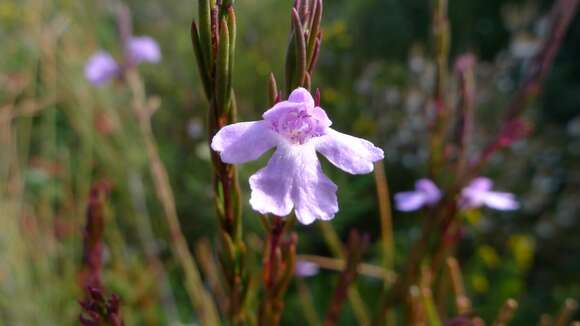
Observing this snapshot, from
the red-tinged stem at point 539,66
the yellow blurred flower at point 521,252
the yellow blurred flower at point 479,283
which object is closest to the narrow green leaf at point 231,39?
the red-tinged stem at point 539,66

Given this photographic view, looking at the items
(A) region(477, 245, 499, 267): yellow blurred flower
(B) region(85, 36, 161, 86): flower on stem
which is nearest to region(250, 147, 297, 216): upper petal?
(B) region(85, 36, 161, 86): flower on stem

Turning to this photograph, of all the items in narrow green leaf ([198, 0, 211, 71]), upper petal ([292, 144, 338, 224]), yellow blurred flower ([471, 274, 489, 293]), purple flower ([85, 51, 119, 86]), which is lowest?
yellow blurred flower ([471, 274, 489, 293])

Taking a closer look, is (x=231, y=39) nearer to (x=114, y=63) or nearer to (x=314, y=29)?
(x=314, y=29)

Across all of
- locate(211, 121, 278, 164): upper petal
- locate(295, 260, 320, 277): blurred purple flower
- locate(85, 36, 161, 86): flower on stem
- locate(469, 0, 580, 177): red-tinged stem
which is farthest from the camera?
locate(85, 36, 161, 86): flower on stem

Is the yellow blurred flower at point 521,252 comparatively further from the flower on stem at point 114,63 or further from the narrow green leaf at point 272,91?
the narrow green leaf at point 272,91

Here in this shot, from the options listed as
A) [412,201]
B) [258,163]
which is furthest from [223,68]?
[258,163]

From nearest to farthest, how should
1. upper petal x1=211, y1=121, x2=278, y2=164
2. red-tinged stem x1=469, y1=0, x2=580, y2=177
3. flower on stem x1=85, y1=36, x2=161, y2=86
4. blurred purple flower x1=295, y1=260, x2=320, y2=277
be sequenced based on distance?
upper petal x1=211, y1=121, x2=278, y2=164 < red-tinged stem x1=469, y1=0, x2=580, y2=177 < blurred purple flower x1=295, y1=260, x2=320, y2=277 < flower on stem x1=85, y1=36, x2=161, y2=86

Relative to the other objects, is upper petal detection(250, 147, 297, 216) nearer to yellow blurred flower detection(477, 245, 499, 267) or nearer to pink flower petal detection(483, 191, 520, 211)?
pink flower petal detection(483, 191, 520, 211)

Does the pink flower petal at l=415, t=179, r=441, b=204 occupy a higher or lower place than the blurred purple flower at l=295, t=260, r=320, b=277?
higher
